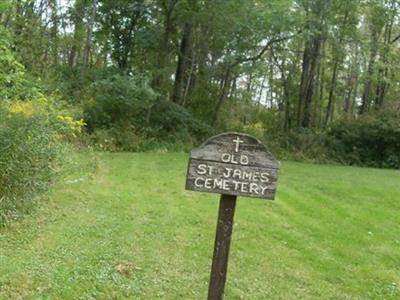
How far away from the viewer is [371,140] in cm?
1559

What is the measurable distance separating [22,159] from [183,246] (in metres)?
1.99

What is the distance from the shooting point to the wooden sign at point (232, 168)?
2814mm

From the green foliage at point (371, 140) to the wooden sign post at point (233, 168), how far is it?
42.5 feet

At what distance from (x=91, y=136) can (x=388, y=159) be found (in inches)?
359

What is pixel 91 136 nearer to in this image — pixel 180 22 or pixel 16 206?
pixel 180 22

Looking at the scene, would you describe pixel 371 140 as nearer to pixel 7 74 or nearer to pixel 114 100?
pixel 114 100

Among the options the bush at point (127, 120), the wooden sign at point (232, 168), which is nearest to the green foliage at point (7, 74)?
the wooden sign at point (232, 168)

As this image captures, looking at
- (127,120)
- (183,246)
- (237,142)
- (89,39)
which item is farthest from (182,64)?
(237,142)

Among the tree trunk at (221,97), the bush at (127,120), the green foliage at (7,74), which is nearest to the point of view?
the green foliage at (7,74)

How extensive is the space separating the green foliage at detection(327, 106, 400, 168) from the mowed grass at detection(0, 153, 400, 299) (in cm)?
784

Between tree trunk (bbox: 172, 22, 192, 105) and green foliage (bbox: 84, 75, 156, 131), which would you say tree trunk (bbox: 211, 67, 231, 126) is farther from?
green foliage (bbox: 84, 75, 156, 131)

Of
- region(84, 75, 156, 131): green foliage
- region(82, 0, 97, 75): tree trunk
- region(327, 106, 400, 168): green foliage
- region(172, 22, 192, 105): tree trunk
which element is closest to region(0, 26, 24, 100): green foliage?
region(84, 75, 156, 131): green foliage

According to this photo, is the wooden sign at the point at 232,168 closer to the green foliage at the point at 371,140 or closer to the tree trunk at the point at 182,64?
the green foliage at the point at 371,140

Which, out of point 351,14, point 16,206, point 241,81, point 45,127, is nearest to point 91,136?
point 45,127
